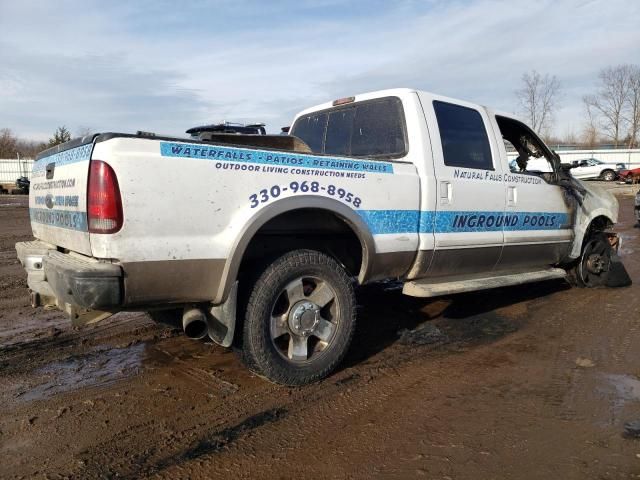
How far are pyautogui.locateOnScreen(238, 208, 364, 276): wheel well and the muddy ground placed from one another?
0.88 metres

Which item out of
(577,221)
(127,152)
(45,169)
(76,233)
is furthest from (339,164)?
(577,221)

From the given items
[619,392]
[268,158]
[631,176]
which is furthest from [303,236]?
[631,176]

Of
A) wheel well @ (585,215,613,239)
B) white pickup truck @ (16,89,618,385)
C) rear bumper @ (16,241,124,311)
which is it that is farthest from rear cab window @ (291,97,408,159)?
wheel well @ (585,215,613,239)

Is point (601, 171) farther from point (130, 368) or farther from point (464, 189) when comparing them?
point (130, 368)

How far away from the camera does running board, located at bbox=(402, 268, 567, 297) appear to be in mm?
4355

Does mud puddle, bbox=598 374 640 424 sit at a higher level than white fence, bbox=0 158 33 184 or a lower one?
lower

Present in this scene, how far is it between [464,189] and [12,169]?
3929cm

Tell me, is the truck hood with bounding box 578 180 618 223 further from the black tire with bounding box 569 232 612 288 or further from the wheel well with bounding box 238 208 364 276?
the wheel well with bounding box 238 208 364 276

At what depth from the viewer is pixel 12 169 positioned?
36.6 m

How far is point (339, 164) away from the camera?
373 cm

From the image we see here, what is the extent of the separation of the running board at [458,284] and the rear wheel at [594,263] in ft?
4.12

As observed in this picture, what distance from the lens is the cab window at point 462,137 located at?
460 centimetres

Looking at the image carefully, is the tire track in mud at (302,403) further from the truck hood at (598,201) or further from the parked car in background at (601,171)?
the parked car in background at (601,171)

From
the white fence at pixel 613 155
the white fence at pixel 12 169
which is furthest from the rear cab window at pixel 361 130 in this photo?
the white fence at pixel 613 155
